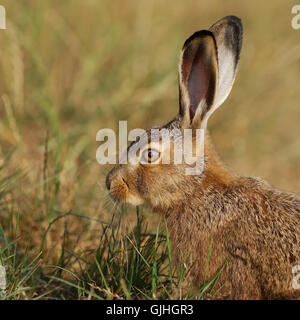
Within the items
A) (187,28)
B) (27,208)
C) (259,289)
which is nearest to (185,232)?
(259,289)

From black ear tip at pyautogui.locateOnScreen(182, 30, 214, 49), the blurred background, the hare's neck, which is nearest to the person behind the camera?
black ear tip at pyautogui.locateOnScreen(182, 30, 214, 49)

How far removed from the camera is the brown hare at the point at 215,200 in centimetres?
342

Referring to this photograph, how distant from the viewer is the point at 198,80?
150 inches

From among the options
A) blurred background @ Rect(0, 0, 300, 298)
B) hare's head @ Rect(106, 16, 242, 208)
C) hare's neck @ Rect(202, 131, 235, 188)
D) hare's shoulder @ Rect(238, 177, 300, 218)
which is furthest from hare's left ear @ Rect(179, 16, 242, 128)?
blurred background @ Rect(0, 0, 300, 298)

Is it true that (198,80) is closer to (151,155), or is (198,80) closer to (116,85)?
(151,155)

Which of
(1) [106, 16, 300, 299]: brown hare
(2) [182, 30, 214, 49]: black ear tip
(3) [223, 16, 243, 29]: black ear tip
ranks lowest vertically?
(1) [106, 16, 300, 299]: brown hare

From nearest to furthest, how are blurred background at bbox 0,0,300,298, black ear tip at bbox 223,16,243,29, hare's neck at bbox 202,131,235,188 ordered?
black ear tip at bbox 223,16,243,29 → hare's neck at bbox 202,131,235,188 → blurred background at bbox 0,0,300,298

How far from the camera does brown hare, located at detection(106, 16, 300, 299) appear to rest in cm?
342

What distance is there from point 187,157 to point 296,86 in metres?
3.85

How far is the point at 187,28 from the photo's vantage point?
823cm

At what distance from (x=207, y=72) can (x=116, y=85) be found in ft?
9.52

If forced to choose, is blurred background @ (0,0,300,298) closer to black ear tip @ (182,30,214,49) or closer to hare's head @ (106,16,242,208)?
hare's head @ (106,16,242,208)

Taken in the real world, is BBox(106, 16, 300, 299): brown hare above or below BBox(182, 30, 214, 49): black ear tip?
below
